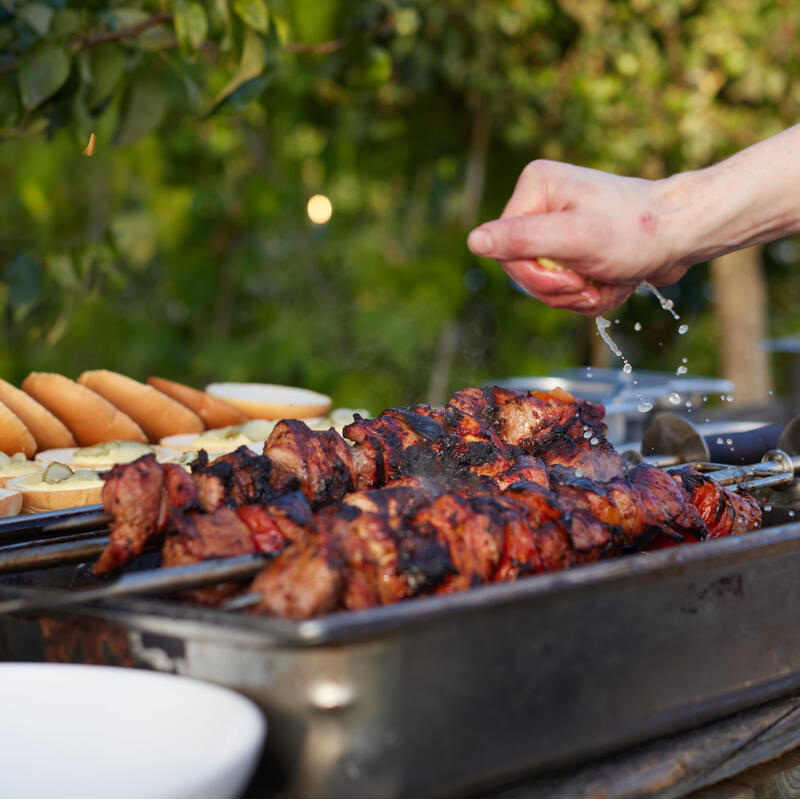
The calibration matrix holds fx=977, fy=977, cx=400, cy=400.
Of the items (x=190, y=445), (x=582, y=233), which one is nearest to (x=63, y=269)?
(x=190, y=445)

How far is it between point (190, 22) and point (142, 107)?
0.59 meters

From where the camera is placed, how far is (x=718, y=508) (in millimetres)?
2209

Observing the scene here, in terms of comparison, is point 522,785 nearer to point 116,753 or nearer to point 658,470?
point 116,753

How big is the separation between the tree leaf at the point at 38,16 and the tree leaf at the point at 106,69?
284 millimetres

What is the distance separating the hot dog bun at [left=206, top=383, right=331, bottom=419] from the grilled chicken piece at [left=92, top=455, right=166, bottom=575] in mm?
1647

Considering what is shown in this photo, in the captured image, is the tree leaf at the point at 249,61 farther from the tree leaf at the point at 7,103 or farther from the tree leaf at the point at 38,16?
the tree leaf at the point at 7,103

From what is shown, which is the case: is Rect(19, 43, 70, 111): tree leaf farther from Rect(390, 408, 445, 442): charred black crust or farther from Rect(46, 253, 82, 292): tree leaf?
Rect(390, 408, 445, 442): charred black crust

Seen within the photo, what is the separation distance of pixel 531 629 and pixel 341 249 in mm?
8111

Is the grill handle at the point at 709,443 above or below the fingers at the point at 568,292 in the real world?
below

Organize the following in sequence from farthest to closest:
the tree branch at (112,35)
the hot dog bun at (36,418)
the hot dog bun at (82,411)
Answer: the tree branch at (112,35), the hot dog bun at (82,411), the hot dog bun at (36,418)

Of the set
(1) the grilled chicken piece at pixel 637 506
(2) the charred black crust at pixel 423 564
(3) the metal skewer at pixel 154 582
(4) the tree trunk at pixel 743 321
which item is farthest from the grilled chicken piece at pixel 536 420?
(4) the tree trunk at pixel 743 321

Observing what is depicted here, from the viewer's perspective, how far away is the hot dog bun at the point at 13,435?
8.79 ft

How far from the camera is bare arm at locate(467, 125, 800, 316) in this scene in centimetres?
186

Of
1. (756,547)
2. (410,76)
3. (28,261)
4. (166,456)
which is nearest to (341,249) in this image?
(410,76)
